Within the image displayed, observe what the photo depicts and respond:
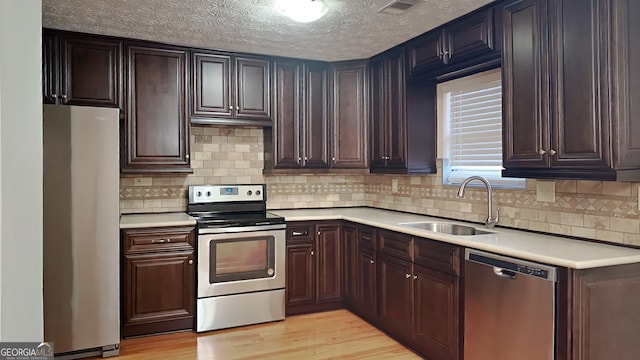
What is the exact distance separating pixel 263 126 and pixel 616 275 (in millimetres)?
2970

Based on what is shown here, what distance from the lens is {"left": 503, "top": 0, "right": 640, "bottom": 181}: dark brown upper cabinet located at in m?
2.03

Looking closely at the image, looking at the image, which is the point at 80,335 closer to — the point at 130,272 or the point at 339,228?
the point at 130,272

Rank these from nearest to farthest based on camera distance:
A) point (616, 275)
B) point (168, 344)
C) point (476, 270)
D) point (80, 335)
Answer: point (616, 275)
point (476, 270)
point (80, 335)
point (168, 344)

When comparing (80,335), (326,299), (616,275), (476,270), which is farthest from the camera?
(326,299)

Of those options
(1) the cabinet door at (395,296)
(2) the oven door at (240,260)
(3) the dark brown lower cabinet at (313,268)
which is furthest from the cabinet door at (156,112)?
(1) the cabinet door at (395,296)

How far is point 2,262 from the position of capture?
479mm

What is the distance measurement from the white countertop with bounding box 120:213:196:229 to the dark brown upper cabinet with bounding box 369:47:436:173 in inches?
70.7

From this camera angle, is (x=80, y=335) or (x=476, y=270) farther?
(x=80, y=335)

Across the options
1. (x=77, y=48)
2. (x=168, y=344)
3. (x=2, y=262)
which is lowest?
(x=168, y=344)

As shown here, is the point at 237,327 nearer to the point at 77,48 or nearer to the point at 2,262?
the point at 77,48

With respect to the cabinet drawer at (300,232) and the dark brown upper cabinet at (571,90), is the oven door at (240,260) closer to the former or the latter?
the cabinet drawer at (300,232)

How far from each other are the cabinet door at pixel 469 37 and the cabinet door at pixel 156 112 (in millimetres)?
2166

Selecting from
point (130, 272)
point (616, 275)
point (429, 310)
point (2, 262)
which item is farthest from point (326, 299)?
point (2, 262)

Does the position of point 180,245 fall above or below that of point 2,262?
below
